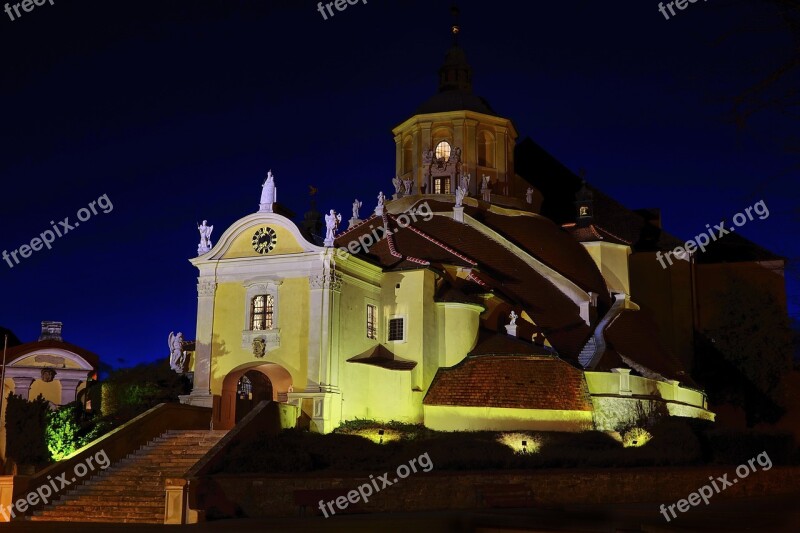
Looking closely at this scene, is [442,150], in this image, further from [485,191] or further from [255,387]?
[255,387]

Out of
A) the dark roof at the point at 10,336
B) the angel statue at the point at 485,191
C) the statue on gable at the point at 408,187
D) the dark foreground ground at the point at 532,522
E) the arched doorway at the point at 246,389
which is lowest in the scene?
the dark foreground ground at the point at 532,522

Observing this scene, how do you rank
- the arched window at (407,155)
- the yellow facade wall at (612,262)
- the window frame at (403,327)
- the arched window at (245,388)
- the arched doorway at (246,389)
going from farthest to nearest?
the arched window at (407,155) < the yellow facade wall at (612,262) < the arched window at (245,388) < the window frame at (403,327) < the arched doorway at (246,389)

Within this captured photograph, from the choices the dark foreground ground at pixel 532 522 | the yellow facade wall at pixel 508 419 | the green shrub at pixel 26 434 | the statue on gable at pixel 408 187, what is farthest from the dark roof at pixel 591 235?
the green shrub at pixel 26 434

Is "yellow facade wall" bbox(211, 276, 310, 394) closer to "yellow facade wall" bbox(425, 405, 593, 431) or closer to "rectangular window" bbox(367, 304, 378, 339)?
"rectangular window" bbox(367, 304, 378, 339)

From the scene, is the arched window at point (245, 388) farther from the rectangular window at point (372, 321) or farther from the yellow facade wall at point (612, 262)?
the yellow facade wall at point (612, 262)

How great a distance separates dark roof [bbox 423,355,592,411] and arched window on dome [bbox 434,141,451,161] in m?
17.3

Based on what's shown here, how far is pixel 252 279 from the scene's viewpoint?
108 feet

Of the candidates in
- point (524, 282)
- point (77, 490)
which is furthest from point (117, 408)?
point (524, 282)

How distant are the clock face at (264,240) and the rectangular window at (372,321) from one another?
172 inches

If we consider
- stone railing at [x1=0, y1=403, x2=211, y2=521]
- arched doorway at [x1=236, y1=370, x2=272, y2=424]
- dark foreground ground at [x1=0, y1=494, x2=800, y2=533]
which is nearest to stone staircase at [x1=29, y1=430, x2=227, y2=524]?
stone railing at [x1=0, y1=403, x2=211, y2=521]

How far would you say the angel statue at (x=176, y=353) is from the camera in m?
37.6

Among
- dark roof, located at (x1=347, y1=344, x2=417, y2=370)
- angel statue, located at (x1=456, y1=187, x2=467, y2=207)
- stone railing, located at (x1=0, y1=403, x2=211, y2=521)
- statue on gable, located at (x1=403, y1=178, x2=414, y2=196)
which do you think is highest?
statue on gable, located at (x1=403, y1=178, x2=414, y2=196)

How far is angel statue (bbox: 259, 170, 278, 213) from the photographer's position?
1315 inches

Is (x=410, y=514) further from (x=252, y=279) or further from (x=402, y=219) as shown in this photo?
(x=402, y=219)
